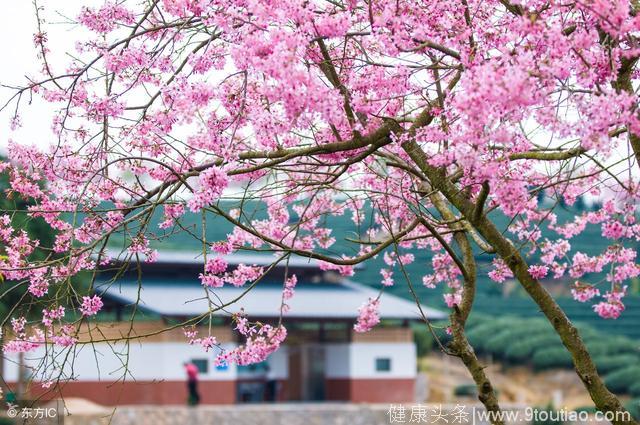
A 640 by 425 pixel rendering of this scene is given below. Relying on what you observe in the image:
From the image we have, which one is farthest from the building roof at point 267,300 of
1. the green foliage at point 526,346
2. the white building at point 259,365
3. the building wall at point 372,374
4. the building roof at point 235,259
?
the green foliage at point 526,346

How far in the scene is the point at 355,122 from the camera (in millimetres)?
5148

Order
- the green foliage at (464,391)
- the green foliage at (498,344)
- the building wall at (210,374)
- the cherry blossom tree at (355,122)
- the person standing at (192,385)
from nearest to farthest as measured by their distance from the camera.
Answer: the cherry blossom tree at (355,122), the person standing at (192,385), the building wall at (210,374), the green foliage at (464,391), the green foliage at (498,344)

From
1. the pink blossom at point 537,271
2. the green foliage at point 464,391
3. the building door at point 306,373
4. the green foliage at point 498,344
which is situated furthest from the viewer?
the green foliage at point 498,344

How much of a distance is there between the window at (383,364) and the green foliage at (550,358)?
7530 mm

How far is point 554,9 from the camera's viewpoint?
194 inches

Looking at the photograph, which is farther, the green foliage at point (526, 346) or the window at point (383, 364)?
the green foliage at point (526, 346)

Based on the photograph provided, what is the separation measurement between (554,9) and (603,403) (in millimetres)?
2181

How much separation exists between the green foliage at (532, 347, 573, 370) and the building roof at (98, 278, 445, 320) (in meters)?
4.89

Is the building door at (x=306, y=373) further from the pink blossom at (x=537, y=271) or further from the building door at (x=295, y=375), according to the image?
the pink blossom at (x=537, y=271)

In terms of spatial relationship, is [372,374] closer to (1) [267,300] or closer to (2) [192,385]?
(1) [267,300]

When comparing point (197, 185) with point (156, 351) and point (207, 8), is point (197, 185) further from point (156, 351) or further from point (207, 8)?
point (156, 351)

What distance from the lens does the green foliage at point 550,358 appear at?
1179 inches

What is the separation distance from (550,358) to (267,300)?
9.35 meters

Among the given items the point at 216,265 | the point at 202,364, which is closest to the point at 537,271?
the point at 216,265
